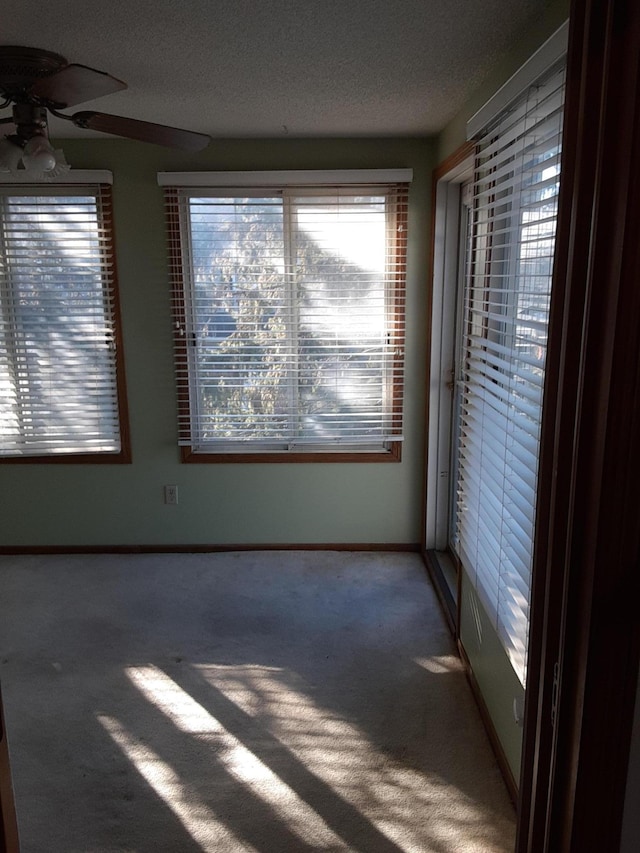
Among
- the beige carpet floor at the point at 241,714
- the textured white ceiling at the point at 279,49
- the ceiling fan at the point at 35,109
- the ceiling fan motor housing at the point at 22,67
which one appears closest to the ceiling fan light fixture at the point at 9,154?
the ceiling fan at the point at 35,109

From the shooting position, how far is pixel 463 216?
3.27 metres

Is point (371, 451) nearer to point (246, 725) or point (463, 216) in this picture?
point (463, 216)

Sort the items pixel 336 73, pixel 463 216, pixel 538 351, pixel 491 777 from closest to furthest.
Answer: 1. pixel 538 351
2. pixel 491 777
3. pixel 336 73
4. pixel 463 216

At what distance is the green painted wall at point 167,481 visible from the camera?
346cm

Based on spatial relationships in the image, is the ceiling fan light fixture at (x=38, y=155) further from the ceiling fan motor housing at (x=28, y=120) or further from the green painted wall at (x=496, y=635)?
the green painted wall at (x=496, y=635)

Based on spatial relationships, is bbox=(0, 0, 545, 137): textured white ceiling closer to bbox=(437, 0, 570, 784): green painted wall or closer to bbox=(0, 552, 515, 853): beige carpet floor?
bbox=(437, 0, 570, 784): green painted wall

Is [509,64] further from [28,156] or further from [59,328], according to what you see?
[59,328]

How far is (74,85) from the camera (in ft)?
5.69

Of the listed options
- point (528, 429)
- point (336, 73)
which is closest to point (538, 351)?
point (528, 429)

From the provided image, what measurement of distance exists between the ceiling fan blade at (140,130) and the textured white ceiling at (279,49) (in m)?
0.21

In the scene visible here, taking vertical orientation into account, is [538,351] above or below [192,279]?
below

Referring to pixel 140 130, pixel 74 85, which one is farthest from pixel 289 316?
pixel 74 85

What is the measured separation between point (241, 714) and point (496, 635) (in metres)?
1.00

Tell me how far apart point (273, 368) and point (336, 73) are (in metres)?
1.62
